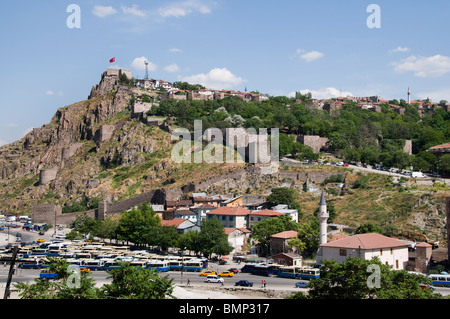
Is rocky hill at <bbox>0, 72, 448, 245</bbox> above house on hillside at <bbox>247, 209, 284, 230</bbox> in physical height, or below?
above

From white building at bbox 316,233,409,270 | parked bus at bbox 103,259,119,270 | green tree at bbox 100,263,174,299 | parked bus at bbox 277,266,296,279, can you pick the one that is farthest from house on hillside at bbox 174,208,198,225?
green tree at bbox 100,263,174,299

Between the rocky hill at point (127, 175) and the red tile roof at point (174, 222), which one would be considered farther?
the red tile roof at point (174, 222)

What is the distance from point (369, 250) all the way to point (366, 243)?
1.19m

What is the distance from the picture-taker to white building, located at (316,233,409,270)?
141 feet

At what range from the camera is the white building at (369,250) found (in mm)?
42844

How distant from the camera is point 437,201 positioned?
58.6m

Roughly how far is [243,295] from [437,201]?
30858mm

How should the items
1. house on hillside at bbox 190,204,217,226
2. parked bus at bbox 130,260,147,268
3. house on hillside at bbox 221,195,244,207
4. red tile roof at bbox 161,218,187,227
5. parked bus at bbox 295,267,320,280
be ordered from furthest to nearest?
house on hillside at bbox 221,195,244,207 → house on hillside at bbox 190,204,217,226 → red tile roof at bbox 161,218,187,227 → parked bus at bbox 130,260,147,268 → parked bus at bbox 295,267,320,280

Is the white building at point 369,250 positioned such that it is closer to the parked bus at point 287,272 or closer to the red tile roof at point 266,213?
the parked bus at point 287,272

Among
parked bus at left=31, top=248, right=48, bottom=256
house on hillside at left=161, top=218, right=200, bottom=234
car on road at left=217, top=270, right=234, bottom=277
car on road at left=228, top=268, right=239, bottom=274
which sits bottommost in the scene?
car on road at left=228, top=268, right=239, bottom=274

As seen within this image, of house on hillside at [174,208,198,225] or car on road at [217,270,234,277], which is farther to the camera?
house on hillside at [174,208,198,225]

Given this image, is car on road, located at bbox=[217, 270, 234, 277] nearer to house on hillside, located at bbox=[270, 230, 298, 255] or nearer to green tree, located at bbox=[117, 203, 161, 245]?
house on hillside, located at bbox=[270, 230, 298, 255]

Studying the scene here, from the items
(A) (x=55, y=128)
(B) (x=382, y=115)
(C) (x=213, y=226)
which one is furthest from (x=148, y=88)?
(C) (x=213, y=226)

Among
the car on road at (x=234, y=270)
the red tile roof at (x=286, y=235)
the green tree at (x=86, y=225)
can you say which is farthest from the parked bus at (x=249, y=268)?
the green tree at (x=86, y=225)
